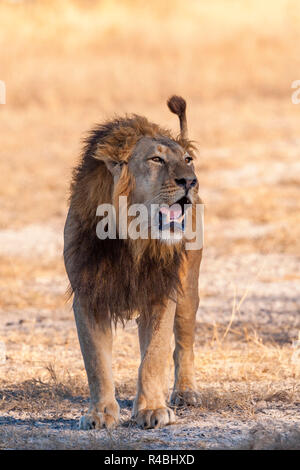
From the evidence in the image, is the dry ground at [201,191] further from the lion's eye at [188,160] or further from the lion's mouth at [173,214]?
the lion's eye at [188,160]

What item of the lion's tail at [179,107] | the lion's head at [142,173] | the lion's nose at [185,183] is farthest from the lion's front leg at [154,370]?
the lion's tail at [179,107]

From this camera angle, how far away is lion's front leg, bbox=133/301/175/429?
14.4 feet

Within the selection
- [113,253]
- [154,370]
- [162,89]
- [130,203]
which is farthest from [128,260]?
[162,89]

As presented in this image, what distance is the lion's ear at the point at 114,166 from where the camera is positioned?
14.6ft

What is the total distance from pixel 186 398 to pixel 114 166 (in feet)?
3.96

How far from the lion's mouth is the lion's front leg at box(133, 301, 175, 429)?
1.26 feet

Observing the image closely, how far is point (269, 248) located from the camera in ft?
32.6

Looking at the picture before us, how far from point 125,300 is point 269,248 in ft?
18.4

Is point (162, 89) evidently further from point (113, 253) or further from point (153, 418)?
point (153, 418)

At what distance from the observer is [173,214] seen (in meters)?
4.38
